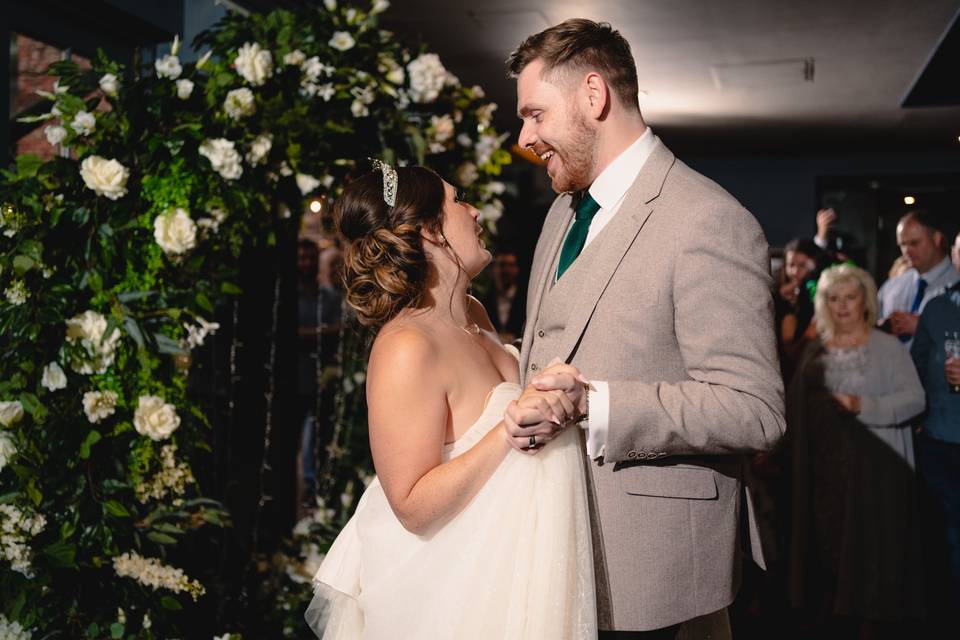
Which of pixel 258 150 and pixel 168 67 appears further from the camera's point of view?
pixel 258 150

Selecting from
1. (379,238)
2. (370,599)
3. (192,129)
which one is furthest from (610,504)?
(192,129)

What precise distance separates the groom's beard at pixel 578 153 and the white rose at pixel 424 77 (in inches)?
57.1

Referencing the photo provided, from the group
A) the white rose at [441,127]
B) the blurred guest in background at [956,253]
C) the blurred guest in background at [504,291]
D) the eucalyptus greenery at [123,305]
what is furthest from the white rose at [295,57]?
the blurred guest in background at [504,291]

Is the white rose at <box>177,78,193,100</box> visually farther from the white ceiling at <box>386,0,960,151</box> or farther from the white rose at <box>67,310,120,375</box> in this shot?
the white ceiling at <box>386,0,960,151</box>

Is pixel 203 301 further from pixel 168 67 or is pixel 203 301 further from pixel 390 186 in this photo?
pixel 390 186

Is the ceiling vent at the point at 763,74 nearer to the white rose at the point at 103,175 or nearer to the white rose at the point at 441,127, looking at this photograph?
the white rose at the point at 441,127

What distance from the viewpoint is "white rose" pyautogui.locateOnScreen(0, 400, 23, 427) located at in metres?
2.13

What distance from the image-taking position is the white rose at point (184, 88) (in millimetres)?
2438

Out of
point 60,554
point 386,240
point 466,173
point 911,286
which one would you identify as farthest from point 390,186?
point 911,286

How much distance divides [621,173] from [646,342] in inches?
14.5

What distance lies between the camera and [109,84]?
235 cm

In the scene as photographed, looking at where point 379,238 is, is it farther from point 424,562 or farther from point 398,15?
point 398,15

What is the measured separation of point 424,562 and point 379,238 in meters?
0.67

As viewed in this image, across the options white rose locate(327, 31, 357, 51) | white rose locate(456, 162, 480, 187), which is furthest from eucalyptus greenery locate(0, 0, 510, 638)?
white rose locate(456, 162, 480, 187)
